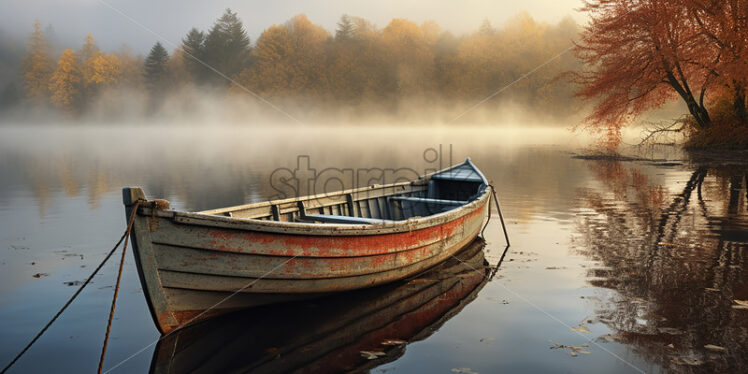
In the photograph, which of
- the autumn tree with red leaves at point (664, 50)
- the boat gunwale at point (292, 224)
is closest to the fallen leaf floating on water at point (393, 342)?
→ the boat gunwale at point (292, 224)

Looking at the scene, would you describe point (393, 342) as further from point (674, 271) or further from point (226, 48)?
point (226, 48)

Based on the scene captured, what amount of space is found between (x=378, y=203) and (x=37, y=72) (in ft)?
364

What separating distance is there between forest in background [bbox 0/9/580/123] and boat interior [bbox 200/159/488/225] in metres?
88.9

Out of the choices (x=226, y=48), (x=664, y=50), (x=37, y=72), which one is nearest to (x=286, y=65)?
(x=226, y=48)

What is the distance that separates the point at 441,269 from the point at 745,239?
7.30 meters

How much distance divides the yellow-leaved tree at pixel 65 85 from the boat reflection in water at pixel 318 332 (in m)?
108

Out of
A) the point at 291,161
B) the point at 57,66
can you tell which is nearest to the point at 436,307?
the point at 291,161

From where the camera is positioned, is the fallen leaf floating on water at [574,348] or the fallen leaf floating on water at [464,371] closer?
the fallen leaf floating on water at [464,371]

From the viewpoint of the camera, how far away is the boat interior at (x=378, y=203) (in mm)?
9164

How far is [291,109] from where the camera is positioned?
10250cm

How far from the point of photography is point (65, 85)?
99688 mm

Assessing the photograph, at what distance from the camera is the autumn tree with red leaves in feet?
85.6

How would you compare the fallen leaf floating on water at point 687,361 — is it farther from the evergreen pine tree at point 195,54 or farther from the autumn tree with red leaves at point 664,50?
the evergreen pine tree at point 195,54

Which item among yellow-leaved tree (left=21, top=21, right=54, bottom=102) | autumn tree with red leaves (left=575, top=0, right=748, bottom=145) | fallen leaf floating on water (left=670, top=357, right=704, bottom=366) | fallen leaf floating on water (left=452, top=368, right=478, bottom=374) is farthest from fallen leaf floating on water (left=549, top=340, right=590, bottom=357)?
yellow-leaved tree (left=21, top=21, right=54, bottom=102)
